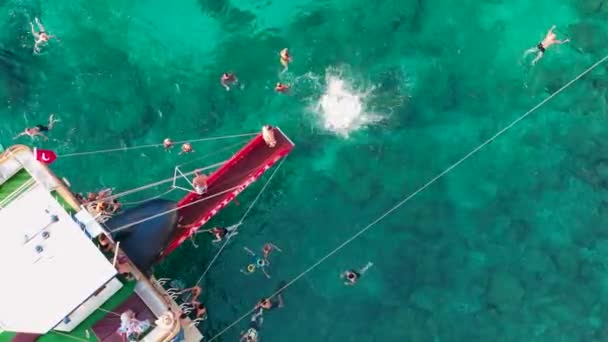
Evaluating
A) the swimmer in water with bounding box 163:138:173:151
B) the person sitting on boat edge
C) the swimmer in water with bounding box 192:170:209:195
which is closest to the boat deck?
the person sitting on boat edge

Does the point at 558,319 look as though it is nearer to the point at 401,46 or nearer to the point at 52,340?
the point at 401,46

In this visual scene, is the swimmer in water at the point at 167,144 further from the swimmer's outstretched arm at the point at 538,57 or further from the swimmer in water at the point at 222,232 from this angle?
the swimmer's outstretched arm at the point at 538,57

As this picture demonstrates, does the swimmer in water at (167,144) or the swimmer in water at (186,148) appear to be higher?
the swimmer in water at (167,144)

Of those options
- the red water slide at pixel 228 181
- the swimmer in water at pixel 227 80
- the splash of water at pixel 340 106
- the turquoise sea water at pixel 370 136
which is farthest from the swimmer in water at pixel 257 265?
the swimmer in water at pixel 227 80

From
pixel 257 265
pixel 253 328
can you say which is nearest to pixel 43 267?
pixel 257 265

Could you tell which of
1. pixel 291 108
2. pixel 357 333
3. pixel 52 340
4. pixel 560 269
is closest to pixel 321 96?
pixel 291 108

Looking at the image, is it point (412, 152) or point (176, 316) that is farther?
point (412, 152)

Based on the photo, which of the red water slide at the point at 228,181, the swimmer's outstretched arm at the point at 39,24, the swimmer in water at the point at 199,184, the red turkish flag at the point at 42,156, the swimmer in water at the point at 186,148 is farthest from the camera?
the swimmer's outstretched arm at the point at 39,24

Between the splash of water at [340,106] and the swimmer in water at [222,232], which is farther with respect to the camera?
the splash of water at [340,106]
